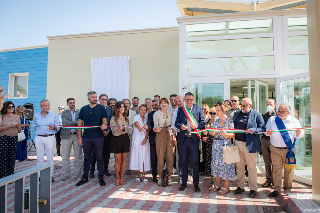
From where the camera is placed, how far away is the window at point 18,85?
1270 centimetres

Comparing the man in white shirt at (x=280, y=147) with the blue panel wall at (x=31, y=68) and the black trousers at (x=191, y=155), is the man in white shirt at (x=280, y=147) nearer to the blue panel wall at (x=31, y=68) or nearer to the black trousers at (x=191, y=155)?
the black trousers at (x=191, y=155)

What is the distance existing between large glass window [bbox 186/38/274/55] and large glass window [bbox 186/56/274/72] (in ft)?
0.92

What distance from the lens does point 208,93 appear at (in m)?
8.26

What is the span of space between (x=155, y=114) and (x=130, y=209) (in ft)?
7.59

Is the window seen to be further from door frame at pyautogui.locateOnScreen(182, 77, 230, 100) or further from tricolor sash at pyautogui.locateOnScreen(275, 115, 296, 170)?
tricolor sash at pyautogui.locateOnScreen(275, 115, 296, 170)

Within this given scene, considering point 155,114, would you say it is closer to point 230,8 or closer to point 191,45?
point 191,45

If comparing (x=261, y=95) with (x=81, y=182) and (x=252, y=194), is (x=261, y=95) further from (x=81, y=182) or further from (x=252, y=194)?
(x=81, y=182)

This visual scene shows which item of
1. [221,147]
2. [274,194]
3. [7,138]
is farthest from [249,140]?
[7,138]

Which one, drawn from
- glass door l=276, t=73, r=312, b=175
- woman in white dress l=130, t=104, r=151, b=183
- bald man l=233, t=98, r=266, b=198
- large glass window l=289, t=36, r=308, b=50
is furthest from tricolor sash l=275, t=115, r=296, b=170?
large glass window l=289, t=36, r=308, b=50

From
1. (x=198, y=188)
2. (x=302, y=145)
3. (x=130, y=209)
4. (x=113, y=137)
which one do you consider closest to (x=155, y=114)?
(x=113, y=137)

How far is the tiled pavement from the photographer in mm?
4215

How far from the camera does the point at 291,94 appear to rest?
255 inches

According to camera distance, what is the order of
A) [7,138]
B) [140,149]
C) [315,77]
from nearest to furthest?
[315,77] < [7,138] < [140,149]

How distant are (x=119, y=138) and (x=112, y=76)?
216 inches
